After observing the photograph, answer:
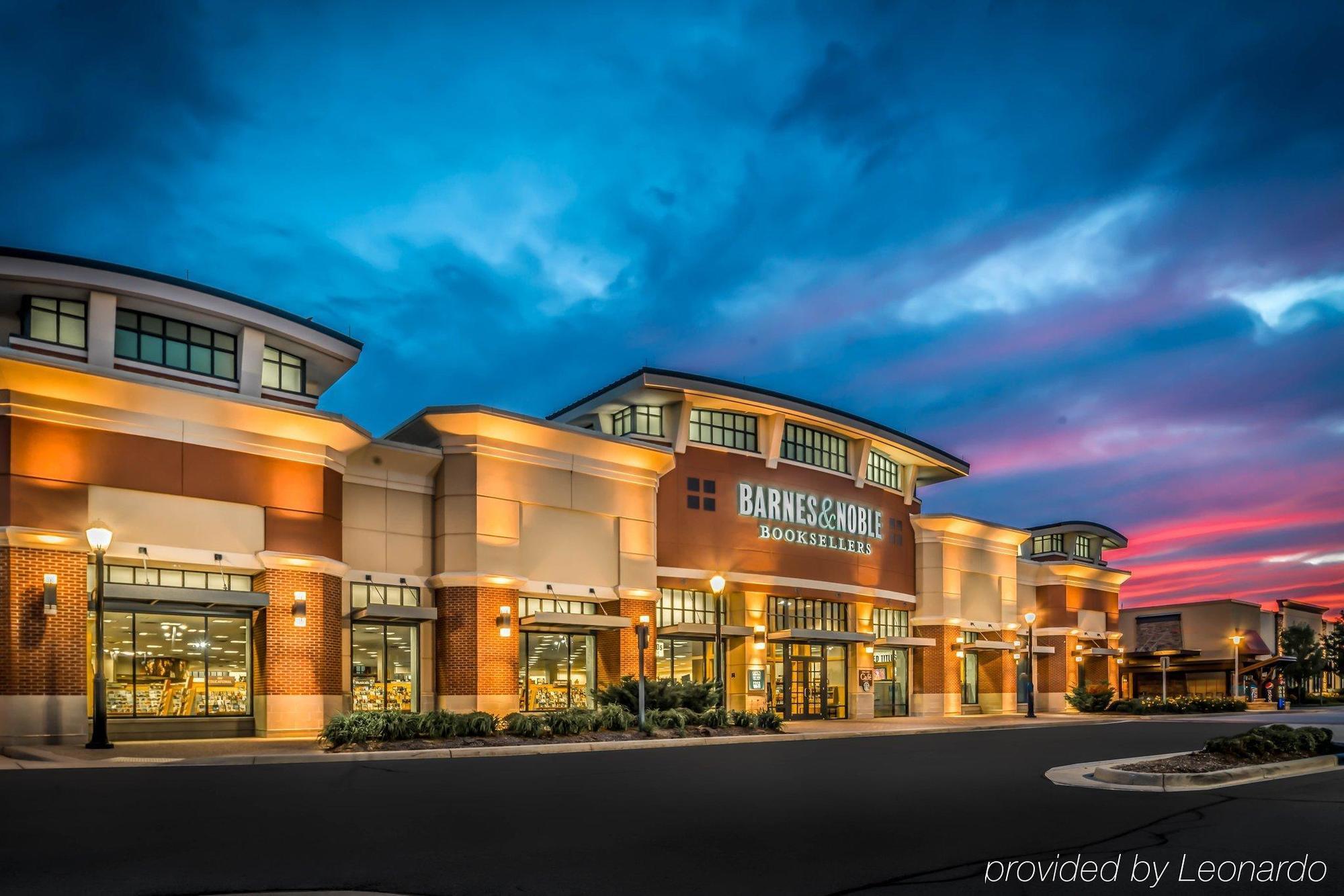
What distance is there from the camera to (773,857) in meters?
10.2

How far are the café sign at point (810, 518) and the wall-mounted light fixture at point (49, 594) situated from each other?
25.8m

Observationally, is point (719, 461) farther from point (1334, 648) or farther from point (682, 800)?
point (1334, 648)

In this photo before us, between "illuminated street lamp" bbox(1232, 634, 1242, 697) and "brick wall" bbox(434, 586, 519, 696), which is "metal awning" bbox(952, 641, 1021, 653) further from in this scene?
"brick wall" bbox(434, 586, 519, 696)

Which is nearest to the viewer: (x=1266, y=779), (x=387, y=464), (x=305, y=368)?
(x=1266, y=779)

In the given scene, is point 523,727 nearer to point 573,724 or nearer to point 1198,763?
point 573,724

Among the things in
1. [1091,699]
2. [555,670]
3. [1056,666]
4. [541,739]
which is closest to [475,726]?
[541,739]

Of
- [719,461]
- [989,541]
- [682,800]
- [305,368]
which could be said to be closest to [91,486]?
[305,368]

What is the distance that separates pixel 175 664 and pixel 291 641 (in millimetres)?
2824

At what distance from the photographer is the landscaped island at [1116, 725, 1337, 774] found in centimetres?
1758

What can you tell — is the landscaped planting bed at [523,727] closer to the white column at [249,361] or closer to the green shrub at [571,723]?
the green shrub at [571,723]

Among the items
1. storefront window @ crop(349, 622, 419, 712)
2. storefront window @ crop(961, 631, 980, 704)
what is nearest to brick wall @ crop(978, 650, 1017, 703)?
storefront window @ crop(961, 631, 980, 704)

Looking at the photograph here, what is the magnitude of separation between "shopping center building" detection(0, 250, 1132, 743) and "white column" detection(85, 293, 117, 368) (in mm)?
64

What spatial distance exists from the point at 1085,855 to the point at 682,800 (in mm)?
5731

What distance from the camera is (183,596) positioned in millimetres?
27188
